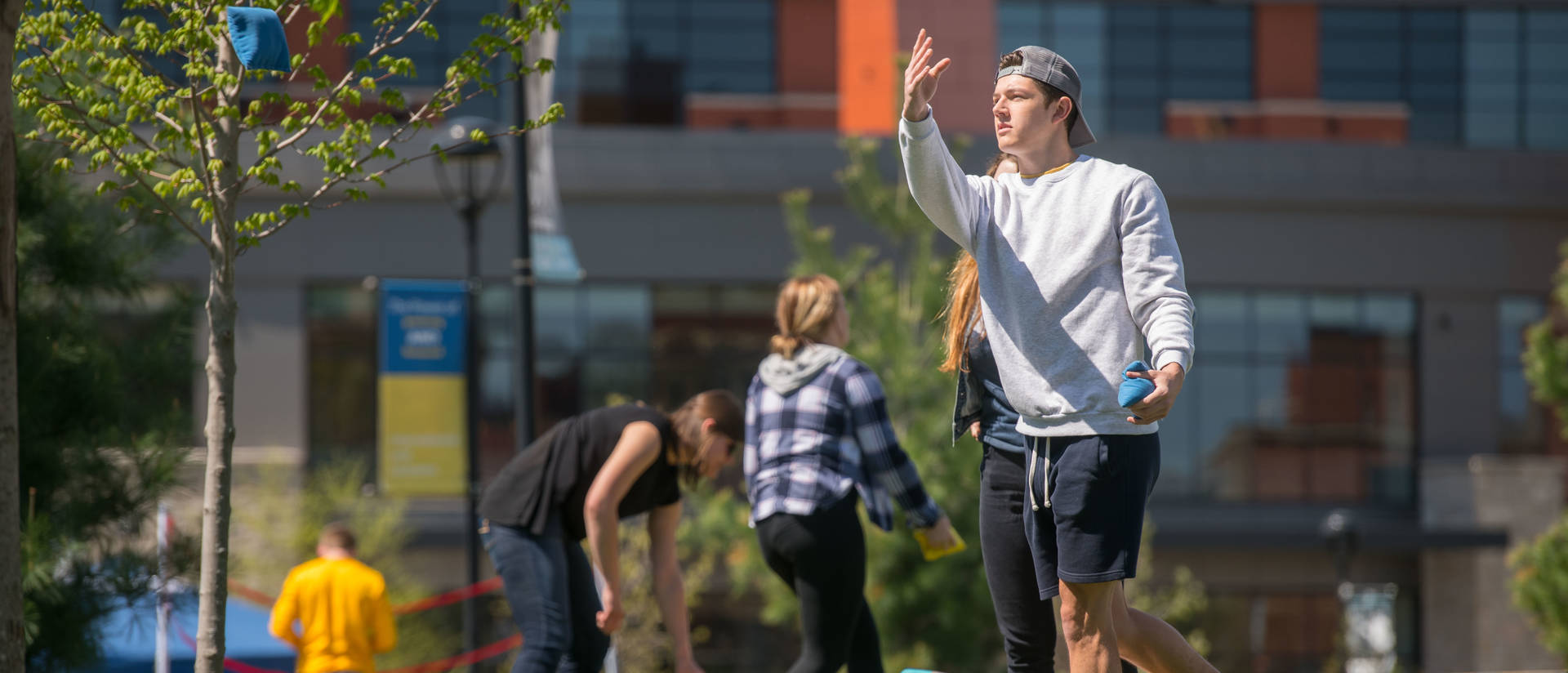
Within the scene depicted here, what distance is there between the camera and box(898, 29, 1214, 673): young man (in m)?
3.18

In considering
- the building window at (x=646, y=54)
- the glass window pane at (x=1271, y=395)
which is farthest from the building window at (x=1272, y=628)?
the building window at (x=646, y=54)

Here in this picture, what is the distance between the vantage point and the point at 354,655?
7.19m

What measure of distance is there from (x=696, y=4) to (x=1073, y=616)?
21444 mm

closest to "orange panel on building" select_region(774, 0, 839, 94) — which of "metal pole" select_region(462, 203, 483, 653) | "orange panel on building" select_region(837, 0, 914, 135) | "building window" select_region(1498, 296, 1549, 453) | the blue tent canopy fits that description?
"orange panel on building" select_region(837, 0, 914, 135)

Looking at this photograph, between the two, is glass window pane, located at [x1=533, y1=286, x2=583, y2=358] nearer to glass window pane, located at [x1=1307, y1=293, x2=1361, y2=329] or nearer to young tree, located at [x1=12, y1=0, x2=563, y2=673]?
glass window pane, located at [x1=1307, y1=293, x2=1361, y2=329]

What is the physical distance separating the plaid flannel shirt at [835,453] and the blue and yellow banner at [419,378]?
609cm

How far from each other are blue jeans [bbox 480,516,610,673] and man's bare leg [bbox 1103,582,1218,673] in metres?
1.94

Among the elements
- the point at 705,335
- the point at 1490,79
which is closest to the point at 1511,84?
the point at 1490,79

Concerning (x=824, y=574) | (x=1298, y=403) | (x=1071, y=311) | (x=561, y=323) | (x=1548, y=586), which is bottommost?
(x=1548, y=586)

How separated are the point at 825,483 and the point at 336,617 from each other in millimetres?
3603

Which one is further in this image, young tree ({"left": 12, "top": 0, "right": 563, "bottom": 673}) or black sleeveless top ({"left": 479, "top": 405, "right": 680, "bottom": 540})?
black sleeveless top ({"left": 479, "top": 405, "right": 680, "bottom": 540})

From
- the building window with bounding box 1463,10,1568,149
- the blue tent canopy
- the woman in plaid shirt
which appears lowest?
the blue tent canopy

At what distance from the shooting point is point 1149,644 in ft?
11.2

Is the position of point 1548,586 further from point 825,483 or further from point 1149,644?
point 1149,644
